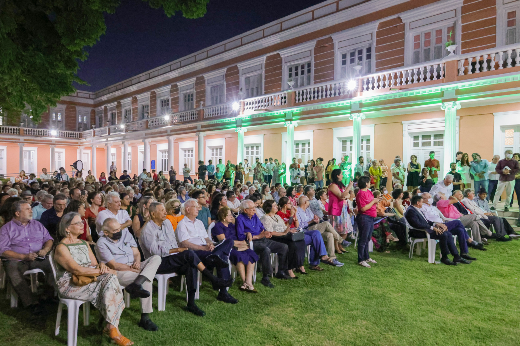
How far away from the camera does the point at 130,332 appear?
366 centimetres

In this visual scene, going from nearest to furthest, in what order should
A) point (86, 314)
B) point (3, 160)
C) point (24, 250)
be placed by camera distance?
point (86, 314), point (24, 250), point (3, 160)

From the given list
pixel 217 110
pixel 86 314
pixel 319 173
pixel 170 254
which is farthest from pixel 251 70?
pixel 86 314

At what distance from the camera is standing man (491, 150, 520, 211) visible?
9.23 metres

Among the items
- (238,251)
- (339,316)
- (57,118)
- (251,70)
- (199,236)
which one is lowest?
(339,316)

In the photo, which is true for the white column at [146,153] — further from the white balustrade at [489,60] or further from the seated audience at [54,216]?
the white balustrade at [489,60]

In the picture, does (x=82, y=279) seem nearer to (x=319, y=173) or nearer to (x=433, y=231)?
(x=433, y=231)

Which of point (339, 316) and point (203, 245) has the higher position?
point (203, 245)

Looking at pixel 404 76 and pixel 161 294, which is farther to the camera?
pixel 404 76

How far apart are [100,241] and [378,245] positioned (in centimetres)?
544

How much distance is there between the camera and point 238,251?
5.04m

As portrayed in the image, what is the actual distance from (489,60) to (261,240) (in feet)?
32.7

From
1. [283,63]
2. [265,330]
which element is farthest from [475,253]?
[283,63]

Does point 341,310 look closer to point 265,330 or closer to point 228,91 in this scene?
point 265,330

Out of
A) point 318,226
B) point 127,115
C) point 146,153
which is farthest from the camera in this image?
point 127,115
